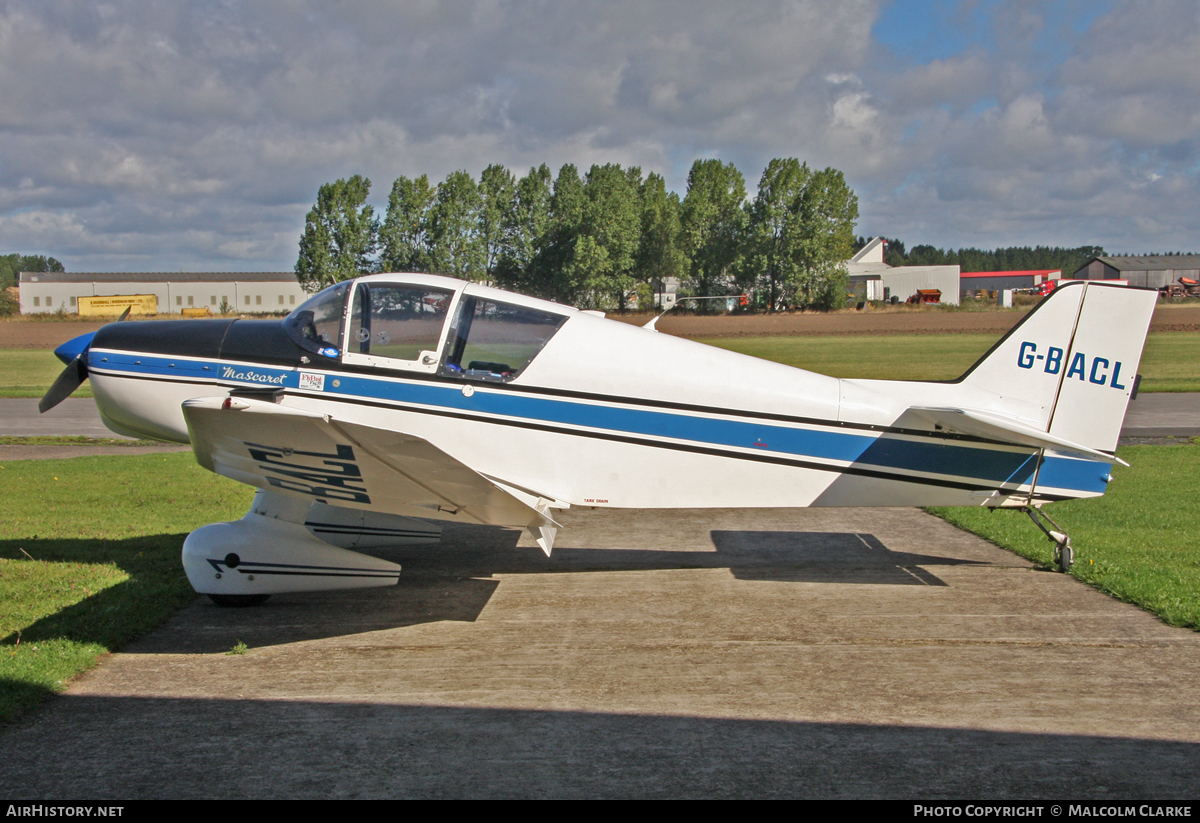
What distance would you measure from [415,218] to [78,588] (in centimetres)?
3803

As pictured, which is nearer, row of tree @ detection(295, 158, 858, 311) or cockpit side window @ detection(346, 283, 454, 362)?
cockpit side window @ detection(346, 283, 454, 362)

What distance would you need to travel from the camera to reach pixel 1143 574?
6.11 meters

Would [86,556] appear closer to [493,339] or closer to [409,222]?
[493,339]

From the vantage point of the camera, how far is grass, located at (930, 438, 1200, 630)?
18.7 feet

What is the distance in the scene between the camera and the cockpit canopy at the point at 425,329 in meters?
5.51

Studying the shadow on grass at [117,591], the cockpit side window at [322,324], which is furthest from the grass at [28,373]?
the cockpit side window at [322,324]

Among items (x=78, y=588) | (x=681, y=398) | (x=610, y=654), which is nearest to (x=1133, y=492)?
(x=681, y=398)

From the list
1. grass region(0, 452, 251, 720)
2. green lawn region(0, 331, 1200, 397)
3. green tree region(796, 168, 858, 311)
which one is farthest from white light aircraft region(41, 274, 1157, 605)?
green tree region(796, 168, 858, 311)

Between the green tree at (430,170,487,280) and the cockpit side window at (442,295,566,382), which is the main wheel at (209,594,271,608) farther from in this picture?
the green tree at (430,170,487,280)

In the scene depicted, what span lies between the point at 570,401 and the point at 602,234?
1716 inches

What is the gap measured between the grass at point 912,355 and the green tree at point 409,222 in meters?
16.3

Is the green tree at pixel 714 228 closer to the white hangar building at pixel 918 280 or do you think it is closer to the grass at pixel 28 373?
the white hangar building at pixel 918 280

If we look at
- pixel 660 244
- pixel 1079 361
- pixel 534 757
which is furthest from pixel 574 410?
pixel 660 244

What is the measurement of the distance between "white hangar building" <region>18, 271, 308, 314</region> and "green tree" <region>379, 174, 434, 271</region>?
46.5m
